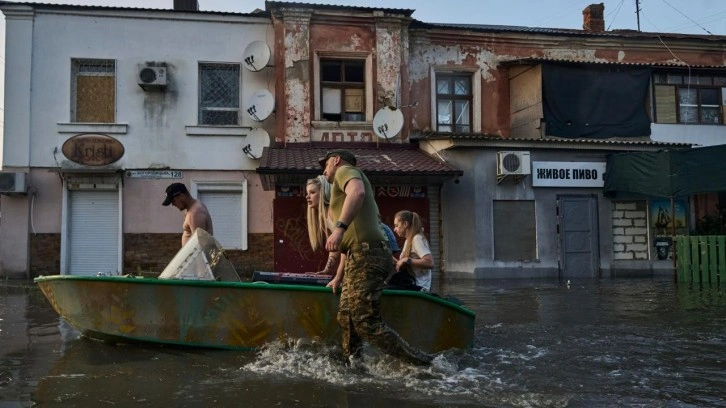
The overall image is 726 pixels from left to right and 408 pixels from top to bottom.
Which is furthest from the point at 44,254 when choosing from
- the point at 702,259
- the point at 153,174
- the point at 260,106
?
the point at 702,259

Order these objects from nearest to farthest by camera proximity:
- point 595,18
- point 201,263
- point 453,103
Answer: point 201,263, point 453,103, point 595,18

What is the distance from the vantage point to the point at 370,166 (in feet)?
51.4

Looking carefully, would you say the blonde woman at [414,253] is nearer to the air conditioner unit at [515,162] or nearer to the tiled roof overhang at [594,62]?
the air conditioner unit at [515,162]

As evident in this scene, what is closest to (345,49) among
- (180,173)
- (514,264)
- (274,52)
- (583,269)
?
(274,52)

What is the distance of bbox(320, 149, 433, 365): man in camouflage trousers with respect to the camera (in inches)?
212

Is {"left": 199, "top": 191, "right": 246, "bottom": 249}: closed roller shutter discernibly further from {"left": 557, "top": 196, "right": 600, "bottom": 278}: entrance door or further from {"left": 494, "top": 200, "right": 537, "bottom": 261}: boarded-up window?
{"left": 557, "top": 196, "right": 600, "bottom": 278}: entrance door

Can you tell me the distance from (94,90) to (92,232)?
3656mm

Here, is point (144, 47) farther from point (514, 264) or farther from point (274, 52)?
point (514, 264)

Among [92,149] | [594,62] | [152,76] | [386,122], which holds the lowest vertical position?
[92,149]

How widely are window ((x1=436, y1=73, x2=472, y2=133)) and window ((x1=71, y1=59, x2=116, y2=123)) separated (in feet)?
28.8

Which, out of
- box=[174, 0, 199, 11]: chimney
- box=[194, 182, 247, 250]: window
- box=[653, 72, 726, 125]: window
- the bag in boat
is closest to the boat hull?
the bag in boat

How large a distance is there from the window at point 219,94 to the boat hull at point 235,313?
1127 cm

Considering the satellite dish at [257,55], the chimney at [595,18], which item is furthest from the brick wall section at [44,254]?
the chimney at [595,18]

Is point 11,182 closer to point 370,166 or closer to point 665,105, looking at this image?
point 370,166
